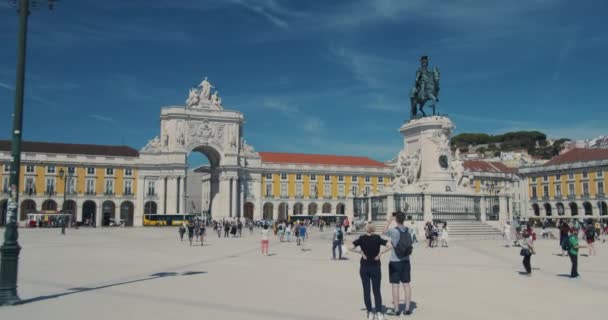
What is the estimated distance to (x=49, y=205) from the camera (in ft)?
250

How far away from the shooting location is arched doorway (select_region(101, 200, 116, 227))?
261ft

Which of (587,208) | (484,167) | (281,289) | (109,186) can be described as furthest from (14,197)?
(484,167)

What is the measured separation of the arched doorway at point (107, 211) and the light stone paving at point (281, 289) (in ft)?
216

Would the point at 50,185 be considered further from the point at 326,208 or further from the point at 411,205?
the point at 411,205

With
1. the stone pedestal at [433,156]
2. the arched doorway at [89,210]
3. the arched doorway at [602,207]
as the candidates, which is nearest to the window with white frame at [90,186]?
the arched doorway at [89,210]

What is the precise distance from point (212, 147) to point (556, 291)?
74987mm

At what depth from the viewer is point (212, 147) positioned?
83188mm

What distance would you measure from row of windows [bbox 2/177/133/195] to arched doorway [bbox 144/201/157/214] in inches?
134

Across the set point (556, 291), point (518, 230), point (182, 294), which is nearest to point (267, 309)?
point (182, 294)

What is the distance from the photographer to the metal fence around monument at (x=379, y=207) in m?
32.0

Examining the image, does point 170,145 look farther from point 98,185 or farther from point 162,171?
point 98,185

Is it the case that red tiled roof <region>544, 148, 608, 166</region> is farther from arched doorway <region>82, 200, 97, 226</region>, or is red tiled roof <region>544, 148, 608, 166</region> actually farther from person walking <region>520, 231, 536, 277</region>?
arched doorway <region>82, 200, 97, 226</region>

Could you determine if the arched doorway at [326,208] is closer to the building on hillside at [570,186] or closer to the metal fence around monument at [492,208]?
the building on hillside at [570,186]

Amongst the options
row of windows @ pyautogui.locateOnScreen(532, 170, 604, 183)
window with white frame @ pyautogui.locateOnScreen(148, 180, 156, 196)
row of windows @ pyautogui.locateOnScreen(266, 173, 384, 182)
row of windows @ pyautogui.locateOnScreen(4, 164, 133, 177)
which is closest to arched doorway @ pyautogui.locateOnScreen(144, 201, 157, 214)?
window with white frame @ pyautogui.locateOnScreen(148, 180, 156, 196)
